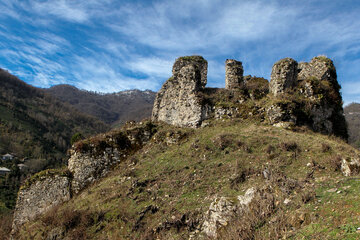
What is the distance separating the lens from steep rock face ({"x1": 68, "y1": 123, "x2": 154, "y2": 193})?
15859 millimetres

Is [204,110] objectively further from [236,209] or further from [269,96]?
[236,209]

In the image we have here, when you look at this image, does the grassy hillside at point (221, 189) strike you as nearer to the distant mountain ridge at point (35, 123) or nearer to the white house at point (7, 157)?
the white house at point (7, 157)

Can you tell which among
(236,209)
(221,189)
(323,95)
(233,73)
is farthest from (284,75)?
(236,209)

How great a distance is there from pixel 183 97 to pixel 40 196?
13.0 meters

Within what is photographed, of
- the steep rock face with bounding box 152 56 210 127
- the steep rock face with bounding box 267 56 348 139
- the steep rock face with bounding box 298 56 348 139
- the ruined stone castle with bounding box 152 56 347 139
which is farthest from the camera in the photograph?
the steep rock face with bounding box 152 56 210 127

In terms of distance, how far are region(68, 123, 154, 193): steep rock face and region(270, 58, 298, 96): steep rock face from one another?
444 inches

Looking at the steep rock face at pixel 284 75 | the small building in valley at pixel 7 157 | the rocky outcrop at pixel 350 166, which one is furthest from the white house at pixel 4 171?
the rocky outcrop at pixel 350 166

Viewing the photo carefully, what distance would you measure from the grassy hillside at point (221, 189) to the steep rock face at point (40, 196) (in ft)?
4.97

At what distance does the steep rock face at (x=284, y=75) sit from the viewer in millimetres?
17625

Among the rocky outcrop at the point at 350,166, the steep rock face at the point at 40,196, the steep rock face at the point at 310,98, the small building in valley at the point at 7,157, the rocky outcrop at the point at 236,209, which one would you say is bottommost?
the small building in valley at the point at 7,157

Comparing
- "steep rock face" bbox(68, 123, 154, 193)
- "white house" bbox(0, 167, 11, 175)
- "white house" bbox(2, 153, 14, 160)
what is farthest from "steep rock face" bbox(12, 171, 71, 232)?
"white house" bbox(2, 153, 14, 160)

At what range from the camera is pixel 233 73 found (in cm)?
2059

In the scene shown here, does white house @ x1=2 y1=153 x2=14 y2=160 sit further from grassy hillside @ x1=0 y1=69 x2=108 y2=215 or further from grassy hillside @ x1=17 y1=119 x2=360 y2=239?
grassy hillside @ x1=17 y1=119 x2=360 y2=239

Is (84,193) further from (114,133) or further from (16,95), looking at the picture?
(16,95)
